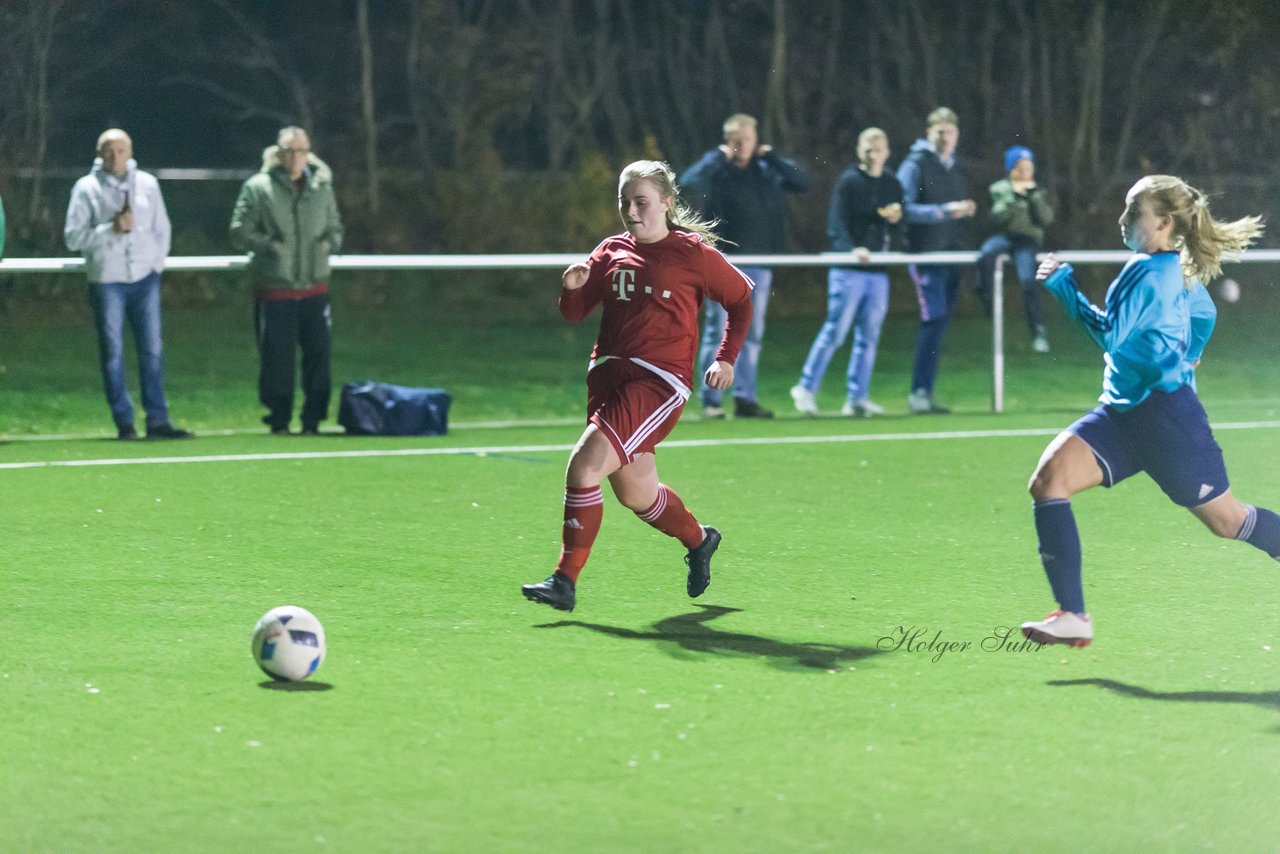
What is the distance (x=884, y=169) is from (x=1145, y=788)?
1052 centimetres

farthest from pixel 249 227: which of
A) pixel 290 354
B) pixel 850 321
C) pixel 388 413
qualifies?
pixel 850 321

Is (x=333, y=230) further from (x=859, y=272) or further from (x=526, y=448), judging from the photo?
(x=859, y=272)

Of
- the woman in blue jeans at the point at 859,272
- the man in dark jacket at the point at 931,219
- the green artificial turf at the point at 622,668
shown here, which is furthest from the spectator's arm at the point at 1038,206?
the green artificial turf at the point at 622,668

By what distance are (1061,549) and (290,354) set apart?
27.5 feet

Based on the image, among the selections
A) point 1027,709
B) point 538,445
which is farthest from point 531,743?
point 538,445

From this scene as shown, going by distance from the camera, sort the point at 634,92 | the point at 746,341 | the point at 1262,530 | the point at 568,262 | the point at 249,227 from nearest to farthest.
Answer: the point at 1262,530 < the point at 249,227 < the point at 568,262 < the point at 746,341 < the point at 634,92

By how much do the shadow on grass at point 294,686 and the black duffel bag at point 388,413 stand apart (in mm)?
7766

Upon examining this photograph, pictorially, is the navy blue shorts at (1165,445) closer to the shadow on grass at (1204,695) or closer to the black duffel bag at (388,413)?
the shadow on grass at (1204,695)

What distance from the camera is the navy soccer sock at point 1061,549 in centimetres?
627

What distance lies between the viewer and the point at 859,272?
15.0 m

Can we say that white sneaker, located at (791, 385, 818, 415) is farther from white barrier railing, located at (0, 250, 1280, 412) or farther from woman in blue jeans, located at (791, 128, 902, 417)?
white barrier railing, located at (0, 250, 1280, 412)

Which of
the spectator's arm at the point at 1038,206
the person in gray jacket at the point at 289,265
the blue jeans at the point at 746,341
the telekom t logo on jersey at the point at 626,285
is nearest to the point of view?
the telekom t logo on jersey at the point at 626,285

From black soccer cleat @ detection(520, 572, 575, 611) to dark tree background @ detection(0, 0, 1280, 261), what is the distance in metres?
21.3

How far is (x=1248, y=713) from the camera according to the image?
18.4ft
